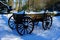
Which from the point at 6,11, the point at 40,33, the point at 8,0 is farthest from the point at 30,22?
the point at 8,0

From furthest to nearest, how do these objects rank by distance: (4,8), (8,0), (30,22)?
(8,0)
(4,8)
(30,22)

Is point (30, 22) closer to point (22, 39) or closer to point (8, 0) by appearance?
Result: point (22, 39)

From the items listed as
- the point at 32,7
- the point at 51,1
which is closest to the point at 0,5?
the point at 32,7

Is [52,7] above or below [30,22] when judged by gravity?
below

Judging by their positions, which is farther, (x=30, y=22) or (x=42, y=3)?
(x=42, y=3)

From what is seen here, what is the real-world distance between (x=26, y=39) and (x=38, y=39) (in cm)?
45

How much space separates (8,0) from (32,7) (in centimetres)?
408

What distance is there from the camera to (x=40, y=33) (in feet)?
29.6

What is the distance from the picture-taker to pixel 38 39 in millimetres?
7855

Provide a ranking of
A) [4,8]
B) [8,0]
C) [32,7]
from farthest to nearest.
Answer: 1. [8,0]
2. [4,8]
3. [32,7]

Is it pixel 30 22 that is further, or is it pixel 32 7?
pixel 32 7

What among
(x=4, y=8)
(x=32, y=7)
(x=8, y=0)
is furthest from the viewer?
(x=8, y=0)

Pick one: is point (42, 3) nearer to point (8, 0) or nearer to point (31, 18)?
point (8, 0)

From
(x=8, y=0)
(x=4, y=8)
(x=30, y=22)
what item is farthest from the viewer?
(x=8, y=0)
